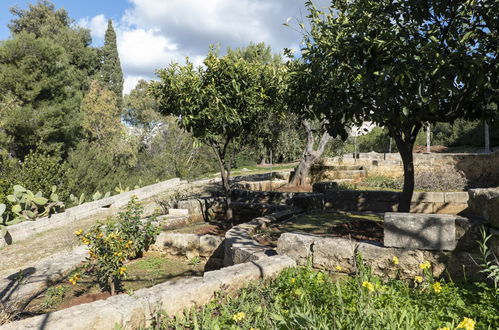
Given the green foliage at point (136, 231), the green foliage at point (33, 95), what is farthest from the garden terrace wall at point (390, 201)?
the green foliage at point (33, 95)

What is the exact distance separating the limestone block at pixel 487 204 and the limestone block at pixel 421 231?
341 mm

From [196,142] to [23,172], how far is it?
26.8 feet

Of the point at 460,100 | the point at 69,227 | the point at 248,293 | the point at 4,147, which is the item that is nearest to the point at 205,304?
the point at 248,293

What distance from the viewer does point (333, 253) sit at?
13.5 ft

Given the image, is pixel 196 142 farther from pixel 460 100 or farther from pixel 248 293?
pixel 460 100

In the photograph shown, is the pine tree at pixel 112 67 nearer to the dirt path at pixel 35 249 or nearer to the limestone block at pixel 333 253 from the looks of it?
the dirt path at pixel 35 249

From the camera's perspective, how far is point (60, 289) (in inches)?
172

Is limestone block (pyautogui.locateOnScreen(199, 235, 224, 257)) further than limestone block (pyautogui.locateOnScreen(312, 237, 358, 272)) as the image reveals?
Yes

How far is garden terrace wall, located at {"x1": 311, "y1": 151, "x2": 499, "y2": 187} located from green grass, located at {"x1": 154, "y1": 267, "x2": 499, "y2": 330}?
1181 cm

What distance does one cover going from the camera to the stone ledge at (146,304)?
239cm

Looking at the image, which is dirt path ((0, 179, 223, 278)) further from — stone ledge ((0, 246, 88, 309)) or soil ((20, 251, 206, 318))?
soil ((20, 251, 206, 318))

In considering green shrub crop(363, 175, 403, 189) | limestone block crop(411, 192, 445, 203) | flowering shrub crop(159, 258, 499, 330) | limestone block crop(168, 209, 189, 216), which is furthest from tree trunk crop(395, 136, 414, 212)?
green shrub crop(363, 175, 403, 189)

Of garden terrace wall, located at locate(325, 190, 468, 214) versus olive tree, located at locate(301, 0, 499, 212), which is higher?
olive tree, located at locate(301, 0, 499, 212)

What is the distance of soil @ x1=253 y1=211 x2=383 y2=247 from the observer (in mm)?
5664
